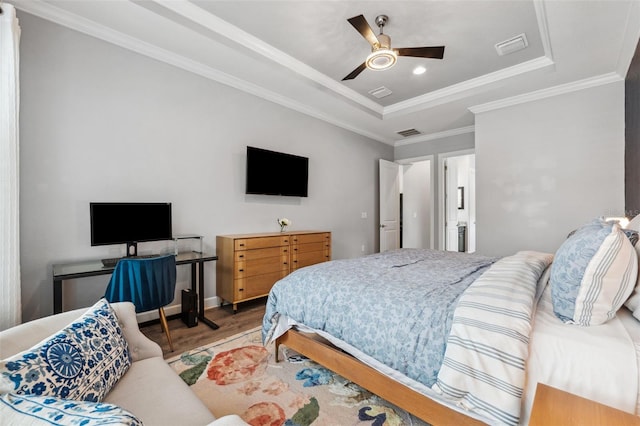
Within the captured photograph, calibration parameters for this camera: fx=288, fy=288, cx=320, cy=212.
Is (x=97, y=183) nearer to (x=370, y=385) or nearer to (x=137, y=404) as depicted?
(x=137, y=404)

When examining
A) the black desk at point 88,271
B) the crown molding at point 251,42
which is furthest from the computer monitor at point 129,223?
the crown molding at point 251,42

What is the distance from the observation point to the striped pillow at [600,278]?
117 cm

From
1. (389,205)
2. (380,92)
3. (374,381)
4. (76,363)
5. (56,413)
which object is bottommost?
(374,381)

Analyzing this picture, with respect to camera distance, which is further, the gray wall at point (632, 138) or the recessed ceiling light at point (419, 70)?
the recessed ceiling light at point (419, 70)

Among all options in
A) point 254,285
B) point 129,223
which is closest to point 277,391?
point 254,285

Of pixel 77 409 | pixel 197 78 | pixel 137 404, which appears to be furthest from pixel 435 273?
pixel 197 78

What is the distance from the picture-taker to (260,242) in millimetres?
3377

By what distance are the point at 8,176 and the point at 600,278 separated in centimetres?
332

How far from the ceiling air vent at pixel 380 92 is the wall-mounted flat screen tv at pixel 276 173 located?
1334 mm

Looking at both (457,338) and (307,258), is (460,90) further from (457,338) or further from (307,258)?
(457,338)

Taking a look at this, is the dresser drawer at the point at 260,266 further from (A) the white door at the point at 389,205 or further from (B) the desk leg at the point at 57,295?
(A) the white door at the point at 389,205

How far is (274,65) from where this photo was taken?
3143 millimetres

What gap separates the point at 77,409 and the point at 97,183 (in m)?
2.61

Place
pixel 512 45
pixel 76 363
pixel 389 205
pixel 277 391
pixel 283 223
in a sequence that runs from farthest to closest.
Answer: pixel 389 205 < pixel 283 223 < pixel 512 45 < pixel 277 391 < pixel 76 363
